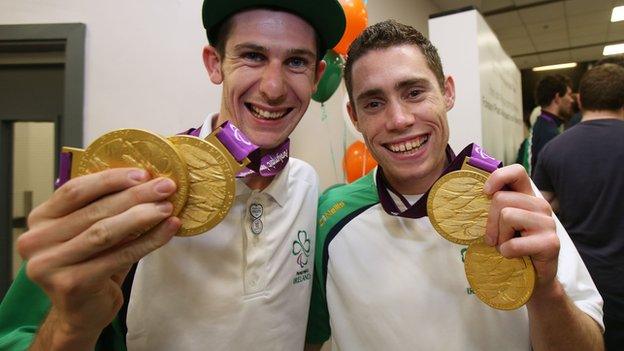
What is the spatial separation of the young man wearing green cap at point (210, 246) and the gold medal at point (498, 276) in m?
0.50

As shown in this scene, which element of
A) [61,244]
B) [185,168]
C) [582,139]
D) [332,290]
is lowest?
[332,290]

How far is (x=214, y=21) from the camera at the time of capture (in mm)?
1164

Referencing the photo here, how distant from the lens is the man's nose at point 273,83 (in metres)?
1.09

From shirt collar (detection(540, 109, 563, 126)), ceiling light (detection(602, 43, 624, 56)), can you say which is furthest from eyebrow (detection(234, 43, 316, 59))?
ceiling light (detection(602, 43, 624, 56))

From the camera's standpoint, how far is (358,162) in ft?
8.96

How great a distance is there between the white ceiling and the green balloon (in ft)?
13.7

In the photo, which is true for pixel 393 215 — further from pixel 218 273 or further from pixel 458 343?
pixel 218 273

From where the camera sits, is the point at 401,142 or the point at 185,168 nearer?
the point at 185,168

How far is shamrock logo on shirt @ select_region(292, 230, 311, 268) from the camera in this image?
3.86ft

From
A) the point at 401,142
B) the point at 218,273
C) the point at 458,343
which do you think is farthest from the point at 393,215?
the point at 218,273

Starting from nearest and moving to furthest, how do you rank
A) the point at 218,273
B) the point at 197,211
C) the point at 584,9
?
the point at 197,211, the point at 218,273, the point at 584,9

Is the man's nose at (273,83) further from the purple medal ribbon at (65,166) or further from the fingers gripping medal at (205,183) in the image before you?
the purple medal ribbon at (65,166)

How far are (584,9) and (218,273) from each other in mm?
7893

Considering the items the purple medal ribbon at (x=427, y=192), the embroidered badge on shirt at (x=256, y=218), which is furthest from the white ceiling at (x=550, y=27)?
the embroidered badge on shirt at (x=256, y=218)
